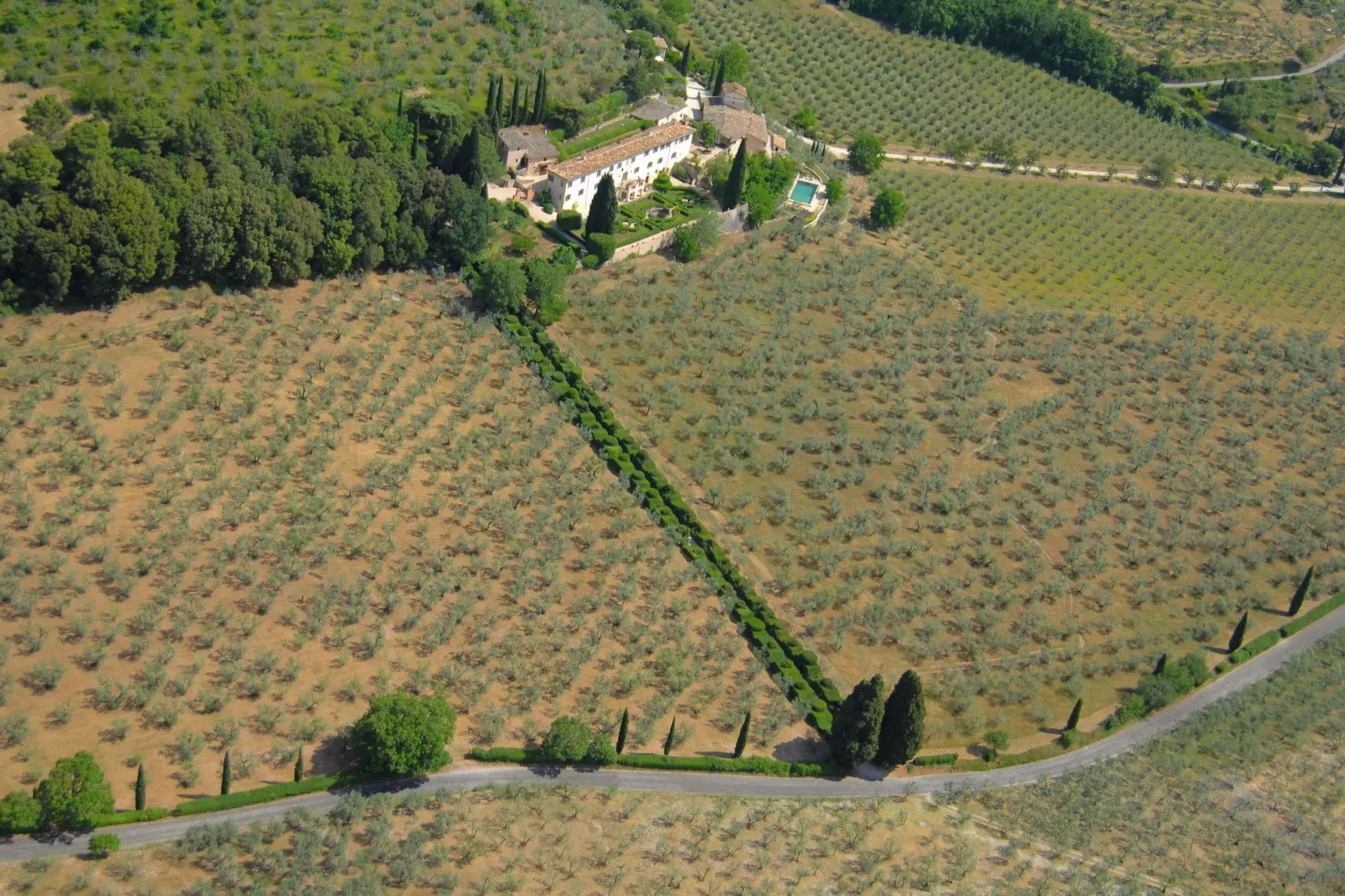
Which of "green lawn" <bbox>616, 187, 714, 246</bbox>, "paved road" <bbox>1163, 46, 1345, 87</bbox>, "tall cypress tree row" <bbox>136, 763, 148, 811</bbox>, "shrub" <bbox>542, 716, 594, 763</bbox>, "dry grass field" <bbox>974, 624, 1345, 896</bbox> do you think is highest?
"paved road" <bbox>1163, 46, 1345, 87</bbox>

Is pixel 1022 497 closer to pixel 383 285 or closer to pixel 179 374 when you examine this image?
pixel 383 285

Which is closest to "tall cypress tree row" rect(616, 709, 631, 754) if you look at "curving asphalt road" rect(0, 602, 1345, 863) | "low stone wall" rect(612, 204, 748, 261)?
"curving asphalt road" rect(0, 602, 1345, 863)

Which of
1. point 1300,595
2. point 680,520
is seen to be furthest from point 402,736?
point 1300,595

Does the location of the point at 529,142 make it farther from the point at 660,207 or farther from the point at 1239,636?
the point at 1239,636

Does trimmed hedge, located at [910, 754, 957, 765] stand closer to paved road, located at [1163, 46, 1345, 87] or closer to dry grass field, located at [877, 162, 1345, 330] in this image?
dry grass field, located at [877, 162, 1345, 330]

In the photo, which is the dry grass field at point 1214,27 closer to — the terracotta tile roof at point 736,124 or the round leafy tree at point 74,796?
the terracotta tile roof at point 736,124

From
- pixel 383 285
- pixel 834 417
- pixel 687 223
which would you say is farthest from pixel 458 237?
pixel 834 417
